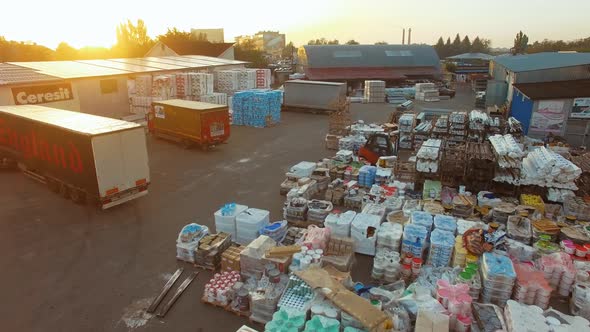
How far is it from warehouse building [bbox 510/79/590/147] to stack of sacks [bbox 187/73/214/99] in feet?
70.0

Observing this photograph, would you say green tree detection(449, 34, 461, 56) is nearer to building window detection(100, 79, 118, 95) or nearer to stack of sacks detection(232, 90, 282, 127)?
stack of sacks detection(232, 90, 282, 127)

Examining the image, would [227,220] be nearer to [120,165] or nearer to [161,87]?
[120,165]

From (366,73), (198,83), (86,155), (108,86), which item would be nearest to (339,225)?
(86,155)

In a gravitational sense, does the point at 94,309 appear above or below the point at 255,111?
below

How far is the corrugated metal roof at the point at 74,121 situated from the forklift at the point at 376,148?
33.0 feet

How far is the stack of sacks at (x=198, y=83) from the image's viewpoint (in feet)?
89.9

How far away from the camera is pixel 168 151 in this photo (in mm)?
20750

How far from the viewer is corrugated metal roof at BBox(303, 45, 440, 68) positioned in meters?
47.7

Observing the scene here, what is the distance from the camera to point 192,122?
20266mm

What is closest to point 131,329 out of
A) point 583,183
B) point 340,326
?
point 340,326

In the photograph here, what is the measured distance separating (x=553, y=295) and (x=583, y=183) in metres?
7.12

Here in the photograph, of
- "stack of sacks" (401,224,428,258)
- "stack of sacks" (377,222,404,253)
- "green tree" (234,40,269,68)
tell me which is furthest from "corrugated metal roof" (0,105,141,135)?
"green tree" (234,40,269,68)

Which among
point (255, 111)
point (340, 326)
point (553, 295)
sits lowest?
point (553, 295)

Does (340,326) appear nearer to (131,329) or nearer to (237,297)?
(237,297)
